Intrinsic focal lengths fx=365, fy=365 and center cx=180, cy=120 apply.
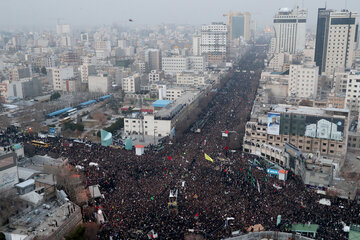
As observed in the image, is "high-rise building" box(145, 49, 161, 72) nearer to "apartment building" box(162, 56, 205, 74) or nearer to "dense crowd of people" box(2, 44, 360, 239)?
"apartment building" box(162, 56, 205, 74)

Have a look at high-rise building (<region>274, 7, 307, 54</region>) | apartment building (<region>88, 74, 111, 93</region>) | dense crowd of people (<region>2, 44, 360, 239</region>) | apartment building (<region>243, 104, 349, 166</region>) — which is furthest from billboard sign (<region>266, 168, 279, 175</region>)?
high-rise building (<region>274, 7, 307, 54</region>)

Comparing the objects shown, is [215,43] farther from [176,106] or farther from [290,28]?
[176,106]

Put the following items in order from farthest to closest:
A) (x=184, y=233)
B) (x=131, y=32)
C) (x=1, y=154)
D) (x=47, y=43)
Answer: (x=131, y=32) < (x=47, y=43) < (x=1, y=154) < (x=184, y=233)

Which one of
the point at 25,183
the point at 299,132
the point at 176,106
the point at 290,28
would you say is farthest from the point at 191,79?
the point at 290,28

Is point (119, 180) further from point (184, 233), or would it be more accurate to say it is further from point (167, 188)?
point (184, 233)

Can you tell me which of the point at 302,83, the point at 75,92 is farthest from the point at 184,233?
the point at 75,92

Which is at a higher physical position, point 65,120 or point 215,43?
point 215,43
